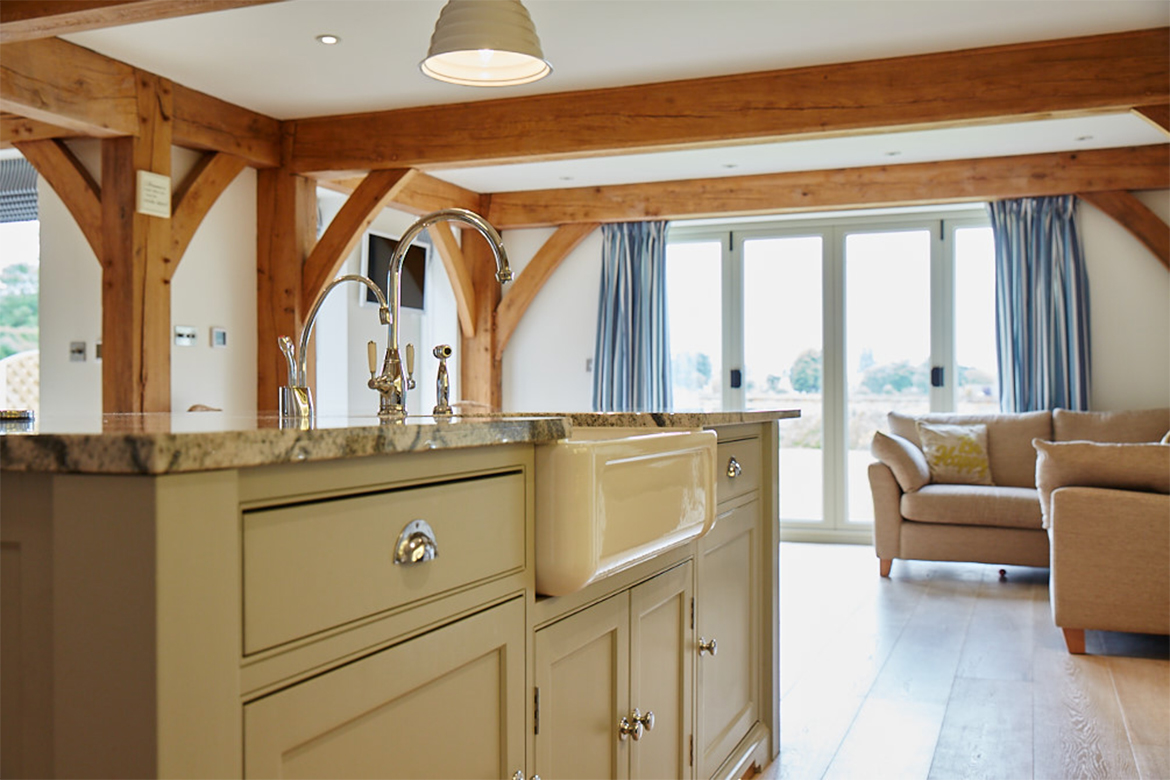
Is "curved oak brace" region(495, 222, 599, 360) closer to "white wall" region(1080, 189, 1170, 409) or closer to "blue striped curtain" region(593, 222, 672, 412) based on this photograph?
"blue striped curtain" region(593, 222, 672, 412)

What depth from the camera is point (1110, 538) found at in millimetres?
3664

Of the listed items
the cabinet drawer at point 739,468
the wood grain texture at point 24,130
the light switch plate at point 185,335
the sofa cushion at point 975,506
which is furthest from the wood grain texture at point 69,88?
the sofa cushion at point 975,506

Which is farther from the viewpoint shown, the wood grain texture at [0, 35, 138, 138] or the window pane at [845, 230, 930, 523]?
the window pane at [845, 230, 930, 523]

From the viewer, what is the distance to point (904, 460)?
5508 mm

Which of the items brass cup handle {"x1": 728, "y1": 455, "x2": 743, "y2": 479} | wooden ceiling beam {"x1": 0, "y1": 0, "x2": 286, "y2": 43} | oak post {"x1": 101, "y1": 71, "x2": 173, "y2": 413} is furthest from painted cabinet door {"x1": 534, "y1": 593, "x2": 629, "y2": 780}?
oak post {"x1": 101, "y1": 71, "x2": 173, "y2": 413}

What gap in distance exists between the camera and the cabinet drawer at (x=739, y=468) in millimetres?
2344

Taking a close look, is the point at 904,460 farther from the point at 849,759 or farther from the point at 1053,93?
the point at 849,759

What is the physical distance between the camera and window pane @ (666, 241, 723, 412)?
724 cm

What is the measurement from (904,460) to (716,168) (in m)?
2.21

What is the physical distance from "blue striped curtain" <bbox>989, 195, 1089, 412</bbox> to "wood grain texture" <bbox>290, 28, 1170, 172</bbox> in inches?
85.5

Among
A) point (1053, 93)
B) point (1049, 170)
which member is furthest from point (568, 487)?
point (1049, 170)

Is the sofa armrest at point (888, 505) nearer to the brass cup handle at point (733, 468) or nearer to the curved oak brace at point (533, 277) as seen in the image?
the curved oak brace at point (533, 277)

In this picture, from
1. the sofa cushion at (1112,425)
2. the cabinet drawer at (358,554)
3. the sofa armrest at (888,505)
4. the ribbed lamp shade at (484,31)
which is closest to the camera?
the cabinet drawer at (358,554)

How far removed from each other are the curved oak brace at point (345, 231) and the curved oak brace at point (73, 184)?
1129 millimetres
